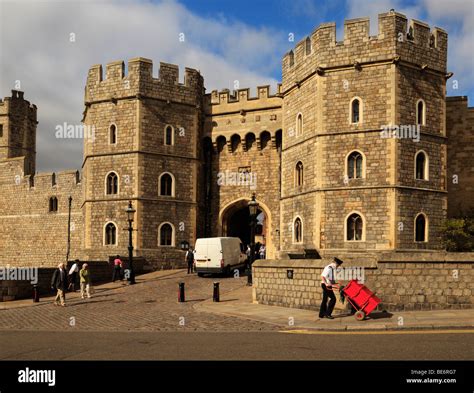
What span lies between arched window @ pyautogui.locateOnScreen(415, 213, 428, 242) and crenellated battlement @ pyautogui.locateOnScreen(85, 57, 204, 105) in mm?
14487

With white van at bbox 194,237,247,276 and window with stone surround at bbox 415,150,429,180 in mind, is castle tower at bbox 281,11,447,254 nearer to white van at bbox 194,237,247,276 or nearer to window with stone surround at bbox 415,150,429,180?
window with stone surround at bbox 415,150,429,180

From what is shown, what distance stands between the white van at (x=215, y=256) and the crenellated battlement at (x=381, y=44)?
890 cm

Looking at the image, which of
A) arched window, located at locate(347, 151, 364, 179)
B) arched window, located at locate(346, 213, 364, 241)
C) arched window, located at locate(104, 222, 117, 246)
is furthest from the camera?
arched window, located at locate(104, 222, 117, 246)

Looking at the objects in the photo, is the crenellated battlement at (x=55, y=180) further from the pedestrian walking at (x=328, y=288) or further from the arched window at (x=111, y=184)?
the pedestrian walking at (x=328, y=288)

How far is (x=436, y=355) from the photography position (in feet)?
28.9

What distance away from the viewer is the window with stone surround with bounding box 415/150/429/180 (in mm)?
24531

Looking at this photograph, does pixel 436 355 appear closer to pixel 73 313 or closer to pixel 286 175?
pixel 73 313

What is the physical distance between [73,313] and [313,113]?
1410 cm

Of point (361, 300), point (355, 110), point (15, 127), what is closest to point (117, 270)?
point (355, 110)

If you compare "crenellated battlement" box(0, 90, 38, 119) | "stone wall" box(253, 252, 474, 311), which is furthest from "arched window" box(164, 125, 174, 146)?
"crenellated battlement" box(0, 90, 38, 119)

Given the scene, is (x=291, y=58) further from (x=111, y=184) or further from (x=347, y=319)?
(x=347, y=319)

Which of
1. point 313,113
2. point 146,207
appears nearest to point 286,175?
point 313,113

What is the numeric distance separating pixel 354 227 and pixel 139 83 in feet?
46.2

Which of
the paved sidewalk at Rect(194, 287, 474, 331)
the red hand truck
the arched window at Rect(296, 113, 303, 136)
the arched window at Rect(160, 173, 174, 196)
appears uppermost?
the arched window at Rect(296, 113, 303, 136)
